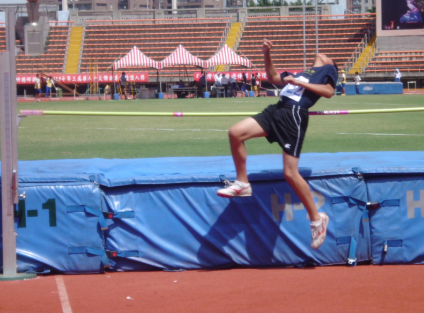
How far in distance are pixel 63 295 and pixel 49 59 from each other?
135ft

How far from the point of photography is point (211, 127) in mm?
14117

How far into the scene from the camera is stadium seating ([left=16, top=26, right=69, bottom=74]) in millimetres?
41250

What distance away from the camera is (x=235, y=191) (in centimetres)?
404

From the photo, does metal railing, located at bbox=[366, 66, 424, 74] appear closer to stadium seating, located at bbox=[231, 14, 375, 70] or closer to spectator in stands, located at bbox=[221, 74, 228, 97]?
stadium seating, located at bbox=[231, 14, 375, 70]

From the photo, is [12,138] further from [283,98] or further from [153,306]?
[283,98]

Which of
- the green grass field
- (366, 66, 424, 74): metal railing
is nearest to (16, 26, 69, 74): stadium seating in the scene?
(366, 66, 424, 74): metal railing

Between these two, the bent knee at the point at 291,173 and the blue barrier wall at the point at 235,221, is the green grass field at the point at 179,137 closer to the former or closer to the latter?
the blue barrier wall at the point at 235,221

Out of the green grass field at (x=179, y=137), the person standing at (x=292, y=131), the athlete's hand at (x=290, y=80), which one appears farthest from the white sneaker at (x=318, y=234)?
the green grass field at (x=179, y=137)

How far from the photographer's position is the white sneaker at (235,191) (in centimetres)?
401

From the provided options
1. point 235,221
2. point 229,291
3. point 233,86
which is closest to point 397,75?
point 233,86

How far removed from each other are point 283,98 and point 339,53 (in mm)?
40002

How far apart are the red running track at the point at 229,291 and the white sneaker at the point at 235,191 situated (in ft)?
2.04

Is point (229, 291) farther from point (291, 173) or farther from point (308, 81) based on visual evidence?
point (308, 81)

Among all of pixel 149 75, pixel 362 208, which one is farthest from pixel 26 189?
pixel 149 75
